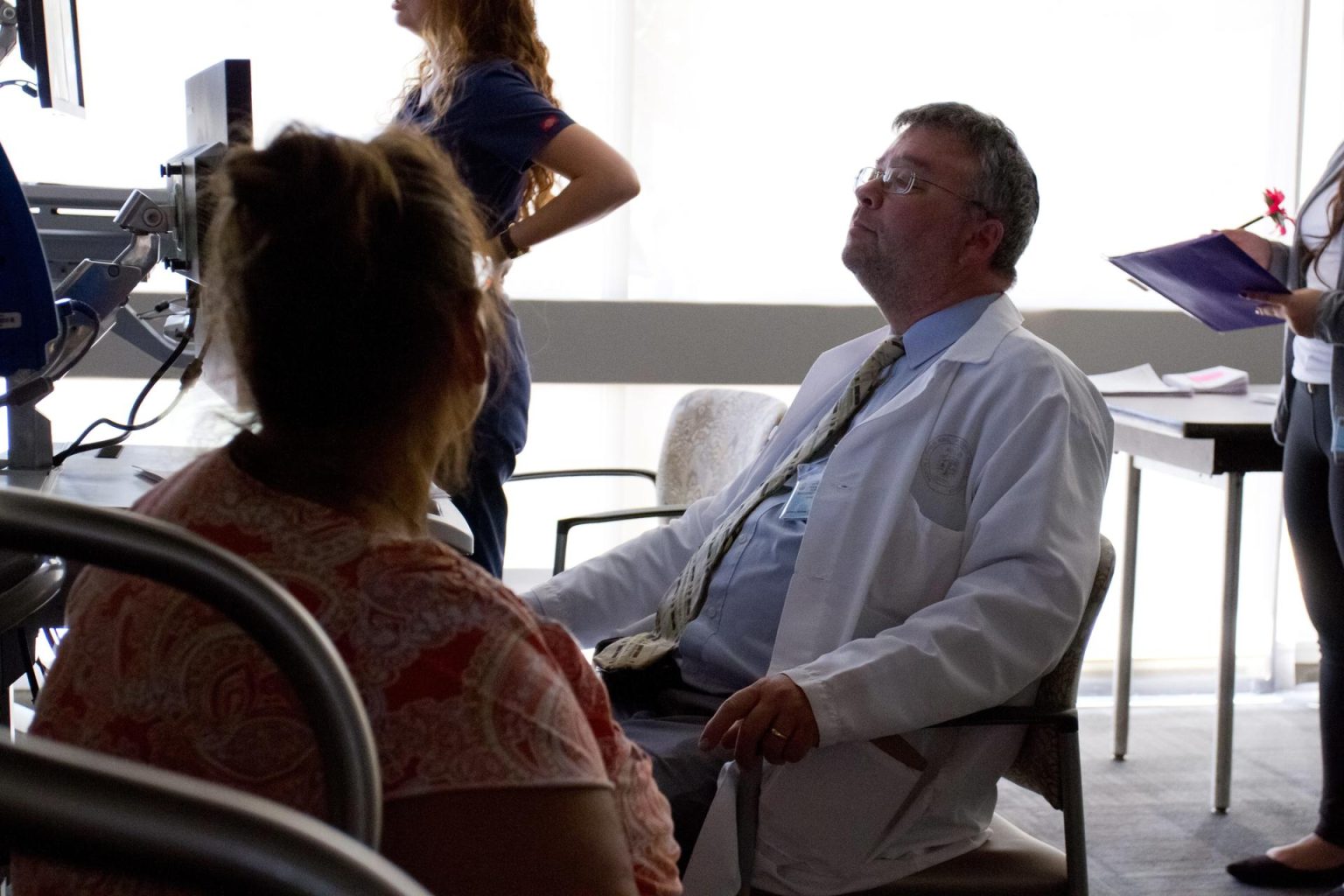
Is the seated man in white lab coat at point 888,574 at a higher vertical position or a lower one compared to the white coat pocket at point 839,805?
higher

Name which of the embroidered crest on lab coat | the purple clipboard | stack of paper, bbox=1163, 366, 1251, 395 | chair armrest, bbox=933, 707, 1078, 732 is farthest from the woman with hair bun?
stack of paper, bbox=1163, 366, 1251, 395

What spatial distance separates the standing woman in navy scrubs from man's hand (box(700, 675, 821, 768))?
33.9 inches

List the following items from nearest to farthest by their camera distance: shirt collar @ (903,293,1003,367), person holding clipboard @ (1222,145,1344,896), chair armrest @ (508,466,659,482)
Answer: shirt collar @ (903,293,1003,367) → person holding clipboard @ (1222,145,1344,896) → chair armrest @ (508,466,659,482)

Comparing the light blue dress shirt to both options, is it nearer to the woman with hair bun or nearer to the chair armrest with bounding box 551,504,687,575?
the chair armrest with bounding box 551,504,687,575

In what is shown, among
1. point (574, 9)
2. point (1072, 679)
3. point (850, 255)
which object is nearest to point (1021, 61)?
point (574, 9)

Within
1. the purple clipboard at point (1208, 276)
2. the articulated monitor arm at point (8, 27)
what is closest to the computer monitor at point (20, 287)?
the articulated monitor arm at point (8, 27)

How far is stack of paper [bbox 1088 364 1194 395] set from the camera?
2.88 meters

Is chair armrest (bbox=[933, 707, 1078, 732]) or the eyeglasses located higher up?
the eyeglasses

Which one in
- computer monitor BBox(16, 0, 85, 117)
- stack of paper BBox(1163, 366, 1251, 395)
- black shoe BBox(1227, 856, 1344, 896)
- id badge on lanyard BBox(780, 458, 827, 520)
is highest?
computer monitor BBox(16, 0, 85, 117)

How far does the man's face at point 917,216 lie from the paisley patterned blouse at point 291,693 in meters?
1.18

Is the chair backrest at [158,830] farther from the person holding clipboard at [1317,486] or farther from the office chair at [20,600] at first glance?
the person holding clipboard at [1317,486]

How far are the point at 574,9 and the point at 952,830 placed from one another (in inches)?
98.3

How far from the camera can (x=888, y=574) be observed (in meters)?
1.56

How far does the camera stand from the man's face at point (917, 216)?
5.85 feet
